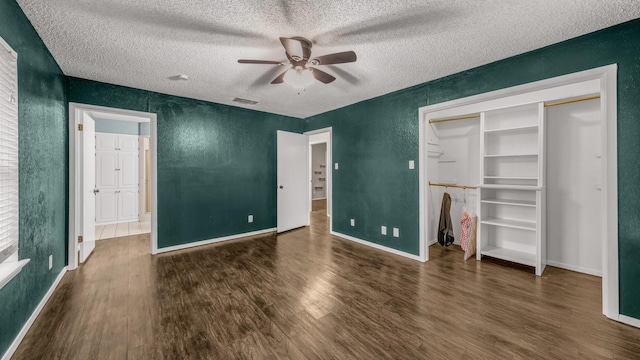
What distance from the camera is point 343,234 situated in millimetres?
4598

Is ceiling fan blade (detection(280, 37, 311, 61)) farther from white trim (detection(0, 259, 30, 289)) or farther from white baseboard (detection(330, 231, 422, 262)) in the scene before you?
white baseboard (detection(330, 231, 422, 262))

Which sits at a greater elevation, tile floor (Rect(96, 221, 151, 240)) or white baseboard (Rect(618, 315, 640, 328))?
tile floor (Rect(96, 221, 151, 240))

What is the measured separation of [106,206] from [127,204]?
0.37 metres

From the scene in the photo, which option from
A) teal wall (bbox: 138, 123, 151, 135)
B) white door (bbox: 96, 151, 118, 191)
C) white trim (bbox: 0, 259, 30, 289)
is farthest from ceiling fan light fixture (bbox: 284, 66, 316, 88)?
white door (bbox: 96, 151, 118, 191)

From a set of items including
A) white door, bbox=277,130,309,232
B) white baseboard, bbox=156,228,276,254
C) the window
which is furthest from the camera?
white door, bbox=277,130,309,232

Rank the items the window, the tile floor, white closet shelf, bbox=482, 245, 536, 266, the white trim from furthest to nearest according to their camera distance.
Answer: the tile floor, white closet shelf, bbox=482, 245, 536, 266, the window, the white trim

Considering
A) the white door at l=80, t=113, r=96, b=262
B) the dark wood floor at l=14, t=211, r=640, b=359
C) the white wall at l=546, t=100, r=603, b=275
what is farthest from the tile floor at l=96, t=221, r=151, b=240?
the white wall at l=546, t=100, r=603, b=275

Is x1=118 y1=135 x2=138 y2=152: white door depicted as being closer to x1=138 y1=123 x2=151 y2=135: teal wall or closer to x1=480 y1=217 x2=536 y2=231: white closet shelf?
x1=138 y1=123 x2=151 y2=135: teal wall

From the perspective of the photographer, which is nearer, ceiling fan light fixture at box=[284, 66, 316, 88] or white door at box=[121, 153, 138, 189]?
ceiling fan light fixture at box=[284, 66, 316, 88]

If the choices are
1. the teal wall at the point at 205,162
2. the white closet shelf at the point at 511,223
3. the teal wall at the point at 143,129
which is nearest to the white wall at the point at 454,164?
the white closet shelf at the point at 511,223

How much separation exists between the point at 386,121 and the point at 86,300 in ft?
13.6

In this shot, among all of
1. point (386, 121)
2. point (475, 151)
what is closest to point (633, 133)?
point (475, 151)

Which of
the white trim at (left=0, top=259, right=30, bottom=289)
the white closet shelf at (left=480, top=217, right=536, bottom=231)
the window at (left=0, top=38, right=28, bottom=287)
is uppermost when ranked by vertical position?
the window at (left=0, top=38, right=28, bottom=287)

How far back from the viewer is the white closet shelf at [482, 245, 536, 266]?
308cm
